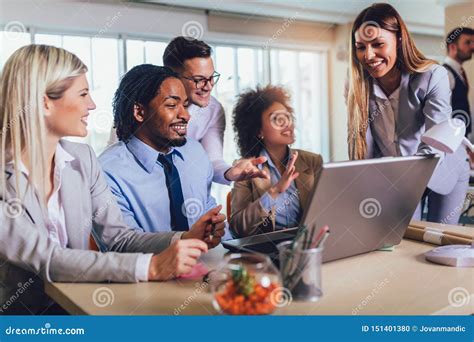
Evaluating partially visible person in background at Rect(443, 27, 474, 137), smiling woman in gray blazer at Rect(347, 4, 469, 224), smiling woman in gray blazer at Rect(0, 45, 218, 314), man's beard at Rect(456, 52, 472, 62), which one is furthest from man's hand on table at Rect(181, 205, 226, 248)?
man's beard at Rect(456, 52, 472, 62)

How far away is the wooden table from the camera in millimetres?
1027

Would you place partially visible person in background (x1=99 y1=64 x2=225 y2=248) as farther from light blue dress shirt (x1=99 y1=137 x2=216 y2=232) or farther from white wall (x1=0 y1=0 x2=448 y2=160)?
white wall (x1=0 y1=0 x2=448 y2=160)

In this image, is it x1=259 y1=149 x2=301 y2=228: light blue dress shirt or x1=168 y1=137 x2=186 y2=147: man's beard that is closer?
x1=168 y1=137 x2=186 y2=147: man's beard

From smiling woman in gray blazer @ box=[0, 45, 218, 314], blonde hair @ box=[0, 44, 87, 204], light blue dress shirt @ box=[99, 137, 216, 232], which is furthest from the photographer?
light blue dress shirt @ box=[99, 137, 216, 232]

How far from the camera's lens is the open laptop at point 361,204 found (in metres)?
1.13

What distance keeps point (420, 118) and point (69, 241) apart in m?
1.62

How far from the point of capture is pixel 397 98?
7.59 feet

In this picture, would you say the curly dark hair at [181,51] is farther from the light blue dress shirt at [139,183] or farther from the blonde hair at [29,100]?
the blonde hair at [29,100]

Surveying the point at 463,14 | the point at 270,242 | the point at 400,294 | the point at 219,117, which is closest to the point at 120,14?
the point at 219,117

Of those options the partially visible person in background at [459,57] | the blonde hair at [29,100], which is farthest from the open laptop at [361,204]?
the partially visible person in background at [459,57]

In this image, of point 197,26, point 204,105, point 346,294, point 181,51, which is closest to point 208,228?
point 346,294

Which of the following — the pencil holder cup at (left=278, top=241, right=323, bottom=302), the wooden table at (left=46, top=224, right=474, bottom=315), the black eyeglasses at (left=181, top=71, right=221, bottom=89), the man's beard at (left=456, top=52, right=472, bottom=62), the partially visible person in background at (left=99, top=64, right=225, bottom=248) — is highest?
the man's beard at (left=456, top=52, right=472, bottom=62)

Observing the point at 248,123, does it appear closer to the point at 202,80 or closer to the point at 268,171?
the point at 268,171

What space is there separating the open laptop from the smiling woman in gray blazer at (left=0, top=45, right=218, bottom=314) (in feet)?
0.96
